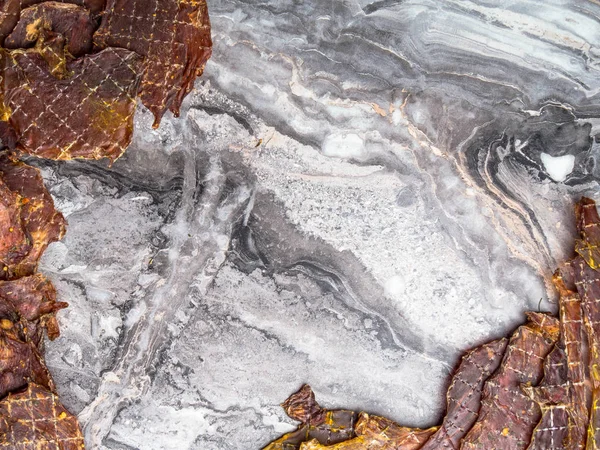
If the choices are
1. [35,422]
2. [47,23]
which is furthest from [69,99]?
[35,422]

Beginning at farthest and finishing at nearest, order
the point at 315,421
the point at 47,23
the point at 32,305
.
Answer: the point at 315,421, the point at 32,305, the point at 47,23

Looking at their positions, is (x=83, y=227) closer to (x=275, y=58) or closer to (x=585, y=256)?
(x=275, y=58)

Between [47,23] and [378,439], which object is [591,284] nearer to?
[378,439]

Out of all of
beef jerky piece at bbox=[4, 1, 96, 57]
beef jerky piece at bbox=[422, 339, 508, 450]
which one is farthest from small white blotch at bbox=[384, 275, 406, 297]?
beef jerky piece at bbox=[4, 1, 96, 57]

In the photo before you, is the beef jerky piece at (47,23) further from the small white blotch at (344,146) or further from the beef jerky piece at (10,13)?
the small white blotch at (344,146)

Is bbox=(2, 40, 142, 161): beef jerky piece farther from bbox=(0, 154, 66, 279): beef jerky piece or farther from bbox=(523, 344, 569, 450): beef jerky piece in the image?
bbox=(523, 344, 569, 450): beef jerky piece

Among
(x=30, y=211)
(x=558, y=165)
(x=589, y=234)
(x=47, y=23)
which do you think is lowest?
(x=30, y=211)

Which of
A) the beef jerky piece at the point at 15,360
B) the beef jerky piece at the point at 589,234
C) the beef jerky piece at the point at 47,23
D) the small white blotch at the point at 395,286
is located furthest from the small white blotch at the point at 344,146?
the beef jerky piece at the point at 15,360
